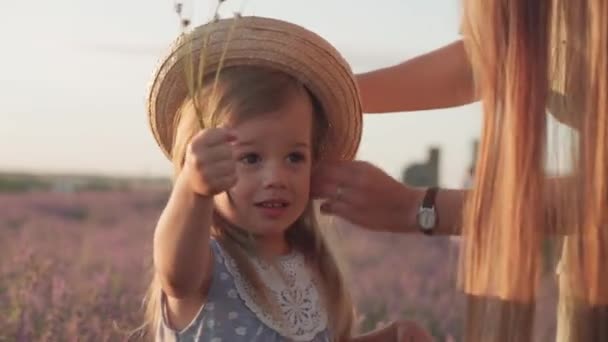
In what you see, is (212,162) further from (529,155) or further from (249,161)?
(529,155)

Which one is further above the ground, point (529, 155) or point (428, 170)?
point (428, 170)

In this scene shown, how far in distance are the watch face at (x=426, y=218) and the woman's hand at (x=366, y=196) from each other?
0.6 inches

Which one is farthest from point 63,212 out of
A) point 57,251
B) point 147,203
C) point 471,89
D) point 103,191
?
point 471,89

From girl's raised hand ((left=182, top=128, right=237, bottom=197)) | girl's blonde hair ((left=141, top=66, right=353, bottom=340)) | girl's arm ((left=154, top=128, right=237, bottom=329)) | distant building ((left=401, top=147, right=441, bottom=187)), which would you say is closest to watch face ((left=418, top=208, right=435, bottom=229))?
girl's blonde hair ((left=141, top=66, right=353, bottom=340))

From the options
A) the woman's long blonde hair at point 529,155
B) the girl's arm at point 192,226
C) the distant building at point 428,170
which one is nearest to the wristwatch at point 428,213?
the woman's long blonde hair at point 529,155

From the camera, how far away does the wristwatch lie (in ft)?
10.9

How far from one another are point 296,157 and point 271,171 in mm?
97

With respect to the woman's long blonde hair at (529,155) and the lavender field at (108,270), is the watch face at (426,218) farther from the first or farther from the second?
the lavender field at (108,270)

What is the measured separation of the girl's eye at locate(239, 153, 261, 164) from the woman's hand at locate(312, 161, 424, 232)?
28cm

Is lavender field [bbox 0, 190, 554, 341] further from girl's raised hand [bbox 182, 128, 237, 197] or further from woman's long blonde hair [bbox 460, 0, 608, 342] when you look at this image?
girl's raised hand [bbox 182, 128, 237, 197]

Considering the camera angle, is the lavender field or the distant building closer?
the lavender field

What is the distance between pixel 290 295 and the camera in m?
3.21

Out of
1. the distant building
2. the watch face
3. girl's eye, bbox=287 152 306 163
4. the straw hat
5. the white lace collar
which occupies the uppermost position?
the distant building

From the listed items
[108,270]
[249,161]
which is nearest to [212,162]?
[249,161]
